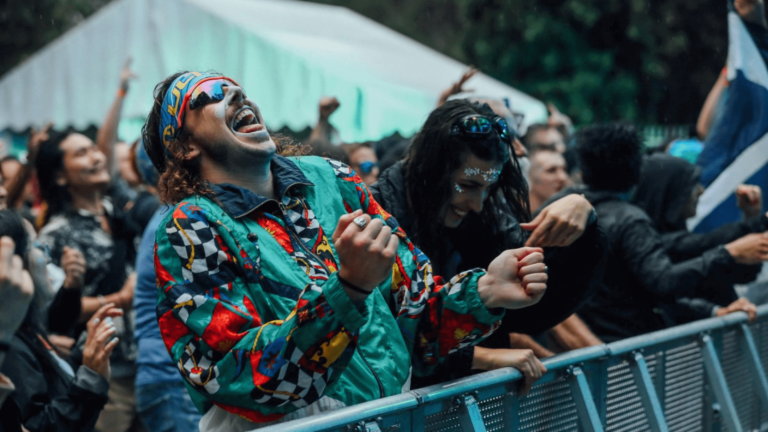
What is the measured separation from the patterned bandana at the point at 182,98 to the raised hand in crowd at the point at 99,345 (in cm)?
106

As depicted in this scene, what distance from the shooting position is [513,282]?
212 centimetres

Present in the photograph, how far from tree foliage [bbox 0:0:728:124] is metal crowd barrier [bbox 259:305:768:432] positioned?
15.8m

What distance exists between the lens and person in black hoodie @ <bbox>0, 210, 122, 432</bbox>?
2.80 meters

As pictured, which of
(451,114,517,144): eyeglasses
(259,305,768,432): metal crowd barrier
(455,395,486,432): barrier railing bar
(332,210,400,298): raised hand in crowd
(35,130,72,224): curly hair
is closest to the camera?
(332,210,400,298): raised hand in crowd

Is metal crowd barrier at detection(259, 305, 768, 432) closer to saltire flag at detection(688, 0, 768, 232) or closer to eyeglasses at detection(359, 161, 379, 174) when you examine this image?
saltire flag at detection(688, 0, 768, 232)

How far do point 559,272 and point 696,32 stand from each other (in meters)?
20.1

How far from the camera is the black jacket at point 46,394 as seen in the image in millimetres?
2799

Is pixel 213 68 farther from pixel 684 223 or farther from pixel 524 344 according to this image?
pixel 524 344

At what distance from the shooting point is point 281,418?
6.64 feet

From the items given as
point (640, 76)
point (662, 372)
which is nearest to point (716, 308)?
point (662, 372)

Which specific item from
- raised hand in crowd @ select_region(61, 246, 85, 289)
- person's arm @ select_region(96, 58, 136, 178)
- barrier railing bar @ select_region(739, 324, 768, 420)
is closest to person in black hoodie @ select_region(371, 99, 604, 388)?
barrier railing bar @ select_region(739, 324, 768, 420)

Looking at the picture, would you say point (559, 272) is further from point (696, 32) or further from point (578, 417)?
point (696, 32)

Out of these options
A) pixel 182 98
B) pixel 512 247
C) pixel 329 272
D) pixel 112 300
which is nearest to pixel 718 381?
pixel 512 247

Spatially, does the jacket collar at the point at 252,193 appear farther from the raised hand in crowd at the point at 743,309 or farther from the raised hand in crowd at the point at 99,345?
the raised hand in crowd at the point at 743,309
